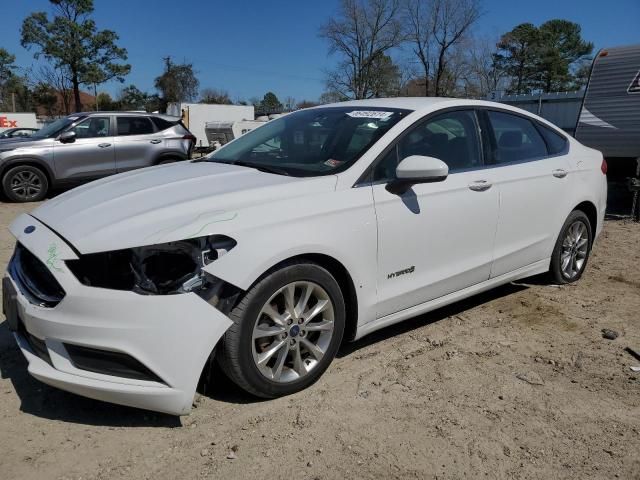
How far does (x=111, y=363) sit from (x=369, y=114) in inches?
88.1

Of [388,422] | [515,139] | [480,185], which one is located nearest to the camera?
[388,422]

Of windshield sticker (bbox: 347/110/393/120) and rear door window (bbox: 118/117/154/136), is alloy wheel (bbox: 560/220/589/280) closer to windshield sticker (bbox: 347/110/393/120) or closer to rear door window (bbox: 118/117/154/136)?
windshield sticker (bbox: 347/110/393/120)

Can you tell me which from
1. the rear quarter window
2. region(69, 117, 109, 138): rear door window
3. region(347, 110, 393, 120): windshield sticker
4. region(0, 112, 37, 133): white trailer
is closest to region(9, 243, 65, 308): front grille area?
region(347, 110, 393, 120): windshield sticker

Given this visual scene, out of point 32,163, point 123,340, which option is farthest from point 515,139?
point 32,163

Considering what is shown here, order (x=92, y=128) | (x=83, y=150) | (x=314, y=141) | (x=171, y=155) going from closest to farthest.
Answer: (x=314, y=141)
(x=83, y=150)
(x=92, y=128)
(x=171, y=155)

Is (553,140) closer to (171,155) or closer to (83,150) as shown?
(171,155)

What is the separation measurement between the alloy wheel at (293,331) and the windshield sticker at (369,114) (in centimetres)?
131

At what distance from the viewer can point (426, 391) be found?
3062 mm

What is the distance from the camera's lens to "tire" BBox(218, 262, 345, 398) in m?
2.62

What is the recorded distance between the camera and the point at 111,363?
2.45 meters

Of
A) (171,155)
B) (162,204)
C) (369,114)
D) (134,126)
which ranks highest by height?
(369,114)

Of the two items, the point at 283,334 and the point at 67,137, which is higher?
the point at 67,137

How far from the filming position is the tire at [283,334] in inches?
103

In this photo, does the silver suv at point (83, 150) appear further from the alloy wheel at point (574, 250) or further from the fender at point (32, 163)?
the alloy wheel at point (574, 250)
